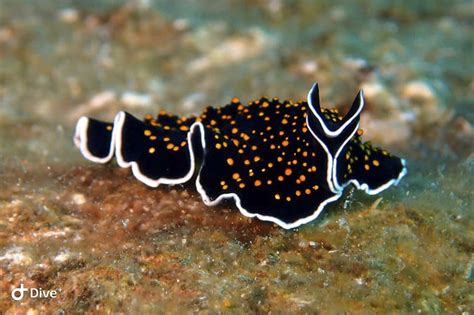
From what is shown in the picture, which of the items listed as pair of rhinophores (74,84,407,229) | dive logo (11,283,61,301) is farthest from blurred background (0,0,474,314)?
pair of rhinophores (74,84,407,229)

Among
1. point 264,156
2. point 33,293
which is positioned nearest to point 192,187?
point 264,156

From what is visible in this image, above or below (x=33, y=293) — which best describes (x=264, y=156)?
above

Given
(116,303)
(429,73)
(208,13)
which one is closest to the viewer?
(116,303)

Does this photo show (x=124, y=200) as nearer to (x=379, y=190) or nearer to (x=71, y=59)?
(x=379, y=190)

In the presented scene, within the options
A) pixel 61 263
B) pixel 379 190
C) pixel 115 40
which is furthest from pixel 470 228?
pixel 115 40

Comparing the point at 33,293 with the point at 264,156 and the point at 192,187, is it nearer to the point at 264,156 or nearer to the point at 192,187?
the point at 192,187
